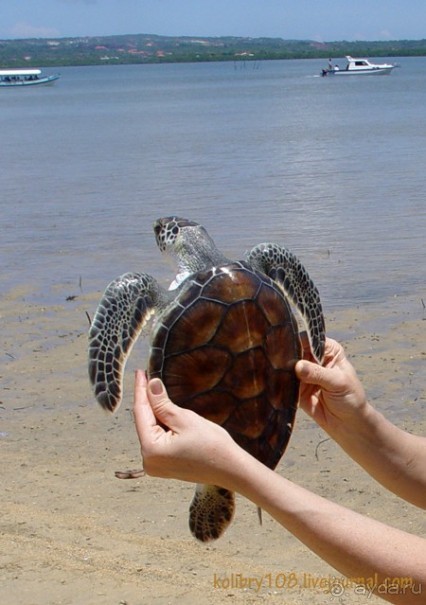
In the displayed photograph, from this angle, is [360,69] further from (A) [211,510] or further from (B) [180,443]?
(B) [180,443]

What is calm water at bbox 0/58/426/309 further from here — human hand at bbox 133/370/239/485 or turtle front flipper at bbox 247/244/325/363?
human hand at bbox 133/370/239/485

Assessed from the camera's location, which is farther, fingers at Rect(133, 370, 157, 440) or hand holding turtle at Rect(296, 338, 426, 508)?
hand holding turtle at Rect(296, 338, 426, 508)

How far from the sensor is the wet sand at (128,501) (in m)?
3.95

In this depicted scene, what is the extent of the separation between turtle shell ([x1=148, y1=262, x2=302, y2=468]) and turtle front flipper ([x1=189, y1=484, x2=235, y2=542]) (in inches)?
7.9

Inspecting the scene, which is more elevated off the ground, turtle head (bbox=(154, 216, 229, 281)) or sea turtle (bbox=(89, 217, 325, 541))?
turtle head (bbox=(154, 216, 229, 281))

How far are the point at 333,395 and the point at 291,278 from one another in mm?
897

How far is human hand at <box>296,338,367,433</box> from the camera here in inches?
110

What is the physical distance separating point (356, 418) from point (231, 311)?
52 cm

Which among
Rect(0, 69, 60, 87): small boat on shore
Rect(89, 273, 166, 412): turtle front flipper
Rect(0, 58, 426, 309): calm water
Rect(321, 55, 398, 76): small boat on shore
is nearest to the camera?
Rect(89, 273, 166, 412): turtle front flipper

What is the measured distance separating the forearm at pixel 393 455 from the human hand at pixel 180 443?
0.65 m

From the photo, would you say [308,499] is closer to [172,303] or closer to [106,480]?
[172,303]

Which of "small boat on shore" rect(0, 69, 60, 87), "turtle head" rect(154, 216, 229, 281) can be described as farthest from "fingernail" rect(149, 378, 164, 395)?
"small boat on shore" rect(0, 69, 60, 87)

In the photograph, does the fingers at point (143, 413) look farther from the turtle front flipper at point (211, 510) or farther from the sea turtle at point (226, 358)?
the turtle front flipper at point (211, 510)

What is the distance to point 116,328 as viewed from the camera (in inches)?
133
